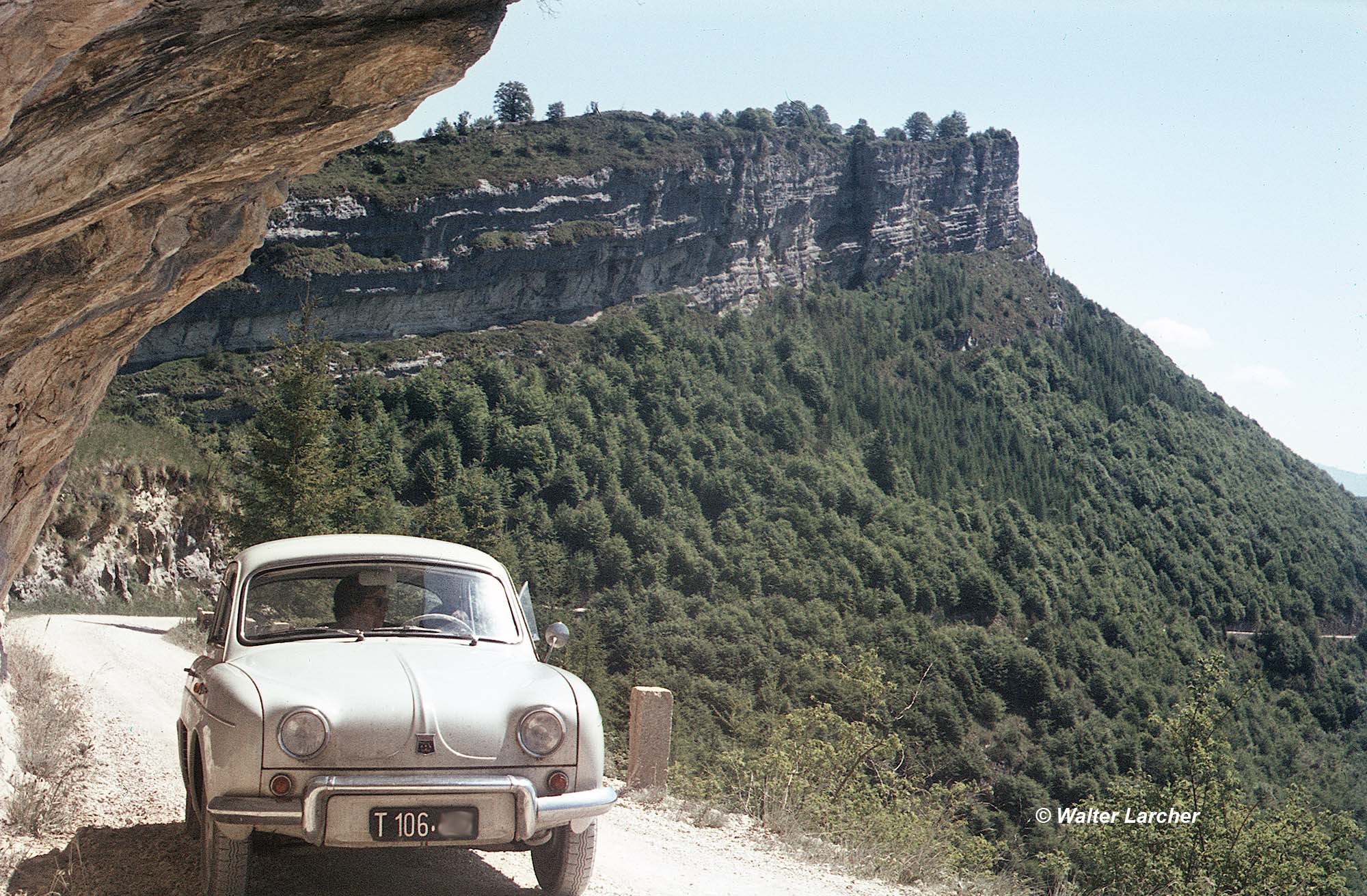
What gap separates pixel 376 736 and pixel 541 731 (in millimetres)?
679

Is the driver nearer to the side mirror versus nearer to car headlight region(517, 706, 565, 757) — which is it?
the side mirror

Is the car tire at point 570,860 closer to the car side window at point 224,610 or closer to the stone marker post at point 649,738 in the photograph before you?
the car side window at point 224,610

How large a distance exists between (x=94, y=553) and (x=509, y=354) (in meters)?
60.8

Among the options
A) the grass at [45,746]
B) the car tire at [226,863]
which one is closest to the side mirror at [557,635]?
the car tire at [226,863]

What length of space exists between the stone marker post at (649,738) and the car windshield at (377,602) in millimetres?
2893

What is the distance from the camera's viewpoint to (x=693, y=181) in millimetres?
104688

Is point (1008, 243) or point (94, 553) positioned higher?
point (1008, 243)

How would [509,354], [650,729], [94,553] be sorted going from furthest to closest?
[509,354]
[94,553]
[650,729]

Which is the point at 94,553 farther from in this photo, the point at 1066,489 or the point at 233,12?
the point at 1066,489

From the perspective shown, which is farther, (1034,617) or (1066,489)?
(1066,489)

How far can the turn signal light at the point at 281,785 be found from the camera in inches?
178

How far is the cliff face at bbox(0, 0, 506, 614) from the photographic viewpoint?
4469mm

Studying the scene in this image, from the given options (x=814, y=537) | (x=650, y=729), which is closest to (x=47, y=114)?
(x=650, y=729)

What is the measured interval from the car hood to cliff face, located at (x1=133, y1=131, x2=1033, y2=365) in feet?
252
